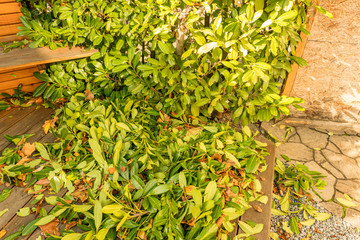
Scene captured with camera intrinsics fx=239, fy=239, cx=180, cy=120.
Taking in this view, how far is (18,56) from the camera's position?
2355 mm

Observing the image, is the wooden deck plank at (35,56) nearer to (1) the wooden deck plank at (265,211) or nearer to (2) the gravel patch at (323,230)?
(1) the wooden deck plank at (265,211)

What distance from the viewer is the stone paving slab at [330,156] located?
2.59m

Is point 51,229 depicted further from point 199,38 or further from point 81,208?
point 199,38

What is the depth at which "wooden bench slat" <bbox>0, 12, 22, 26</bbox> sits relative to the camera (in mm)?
2578

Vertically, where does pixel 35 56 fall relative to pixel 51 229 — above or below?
above

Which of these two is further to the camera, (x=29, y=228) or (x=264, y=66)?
(x=264, y=66)

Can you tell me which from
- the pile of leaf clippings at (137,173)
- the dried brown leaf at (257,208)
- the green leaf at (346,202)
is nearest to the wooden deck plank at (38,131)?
the pile of leaf clippings at (137,173)

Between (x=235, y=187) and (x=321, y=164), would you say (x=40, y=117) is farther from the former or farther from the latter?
(x=321, y=164)

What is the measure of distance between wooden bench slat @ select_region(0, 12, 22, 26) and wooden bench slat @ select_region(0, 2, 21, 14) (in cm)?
4

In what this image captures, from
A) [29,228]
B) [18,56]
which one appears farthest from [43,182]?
[18,56]

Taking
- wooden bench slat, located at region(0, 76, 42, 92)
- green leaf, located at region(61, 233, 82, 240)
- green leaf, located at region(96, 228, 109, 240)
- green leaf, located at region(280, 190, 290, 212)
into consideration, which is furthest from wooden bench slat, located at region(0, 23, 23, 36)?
green leaf, located at region(280, 190, 290, 212)

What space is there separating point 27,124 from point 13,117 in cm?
24

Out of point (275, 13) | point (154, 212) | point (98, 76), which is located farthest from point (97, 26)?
point (154, 212)

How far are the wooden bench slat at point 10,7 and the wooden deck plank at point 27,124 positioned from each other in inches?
43.0
